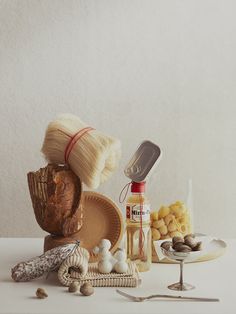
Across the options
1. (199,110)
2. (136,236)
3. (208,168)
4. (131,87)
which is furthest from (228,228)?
(136,236)

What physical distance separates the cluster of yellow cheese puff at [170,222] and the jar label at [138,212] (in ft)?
0.40

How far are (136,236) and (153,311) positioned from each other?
32 centimetres

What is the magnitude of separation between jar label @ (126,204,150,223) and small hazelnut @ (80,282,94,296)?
0.77ft

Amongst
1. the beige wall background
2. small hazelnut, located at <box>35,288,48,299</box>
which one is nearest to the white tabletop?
small hazelnut, located at <box>35,288,48,299</box>

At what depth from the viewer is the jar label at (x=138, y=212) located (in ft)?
5.38

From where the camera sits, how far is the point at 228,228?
7.64ft

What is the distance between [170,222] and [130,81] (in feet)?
2.00

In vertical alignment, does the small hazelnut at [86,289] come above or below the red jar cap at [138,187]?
below

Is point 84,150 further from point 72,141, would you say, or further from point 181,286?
point 181,286

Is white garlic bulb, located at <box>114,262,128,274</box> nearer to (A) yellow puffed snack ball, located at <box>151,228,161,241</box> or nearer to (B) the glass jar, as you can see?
(B) the glass jar

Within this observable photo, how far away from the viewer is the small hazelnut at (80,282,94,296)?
1.46 metres

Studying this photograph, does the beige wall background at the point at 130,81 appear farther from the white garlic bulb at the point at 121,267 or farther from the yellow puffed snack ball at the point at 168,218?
the white garlic bulb at the point at 121,267

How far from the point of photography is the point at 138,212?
164cm

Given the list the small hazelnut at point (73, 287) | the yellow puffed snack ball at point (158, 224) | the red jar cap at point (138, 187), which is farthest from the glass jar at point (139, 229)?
the small hazelnut at point (73, 287)
